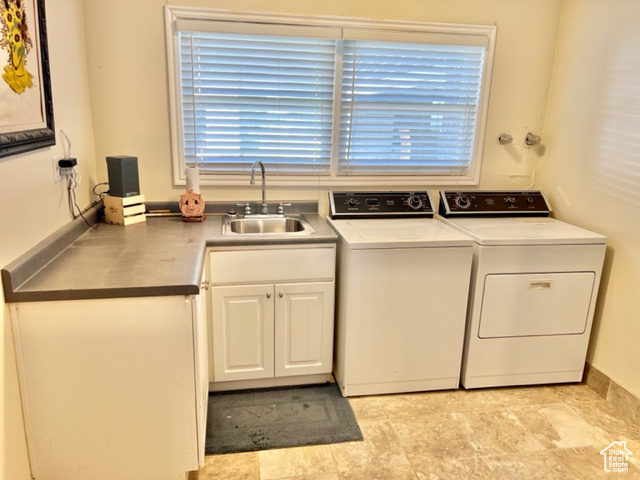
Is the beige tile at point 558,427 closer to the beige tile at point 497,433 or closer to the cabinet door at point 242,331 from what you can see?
the beige tile at point 497,433

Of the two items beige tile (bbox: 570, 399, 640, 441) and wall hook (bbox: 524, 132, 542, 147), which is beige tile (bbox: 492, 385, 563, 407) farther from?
wall hook (bbox: 524, 132, 542, 147)

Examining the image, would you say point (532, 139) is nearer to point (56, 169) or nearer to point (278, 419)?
point (278, 419)

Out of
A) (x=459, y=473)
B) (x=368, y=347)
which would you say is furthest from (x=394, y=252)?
(x=459, y=473)

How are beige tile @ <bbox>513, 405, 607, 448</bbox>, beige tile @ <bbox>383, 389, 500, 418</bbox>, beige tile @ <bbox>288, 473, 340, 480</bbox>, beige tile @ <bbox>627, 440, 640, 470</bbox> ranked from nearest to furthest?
1. beige tile @ <bbox>288, 473, 340, 480</bbox>
2. beige tile @ <bbox>627, 440, 640, 470</bbox>
3. beige tile @ <bbox>513, 405, 607, 448</bbox>
4. beige tile @ <bbox>383, 389, 500, 418</bbox>

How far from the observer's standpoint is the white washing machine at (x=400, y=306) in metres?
2.31

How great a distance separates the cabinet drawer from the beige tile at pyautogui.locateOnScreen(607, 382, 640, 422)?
163cm

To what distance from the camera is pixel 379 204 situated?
9.25 feet

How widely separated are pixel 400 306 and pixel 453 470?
0.78 meters

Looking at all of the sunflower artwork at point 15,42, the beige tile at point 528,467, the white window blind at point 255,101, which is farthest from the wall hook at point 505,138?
the sunflower artwork at point 15,42

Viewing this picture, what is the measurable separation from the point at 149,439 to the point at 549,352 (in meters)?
2.12

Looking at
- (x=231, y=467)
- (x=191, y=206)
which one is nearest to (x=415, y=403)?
(x=231, y=467)

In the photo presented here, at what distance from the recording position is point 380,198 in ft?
9.29

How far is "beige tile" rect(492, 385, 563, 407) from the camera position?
248 centimetres

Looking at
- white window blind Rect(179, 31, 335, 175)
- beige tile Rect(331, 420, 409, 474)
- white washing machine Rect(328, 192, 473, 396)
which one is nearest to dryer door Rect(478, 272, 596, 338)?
white washing machine Rect(328, 192, 473, 396)
